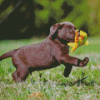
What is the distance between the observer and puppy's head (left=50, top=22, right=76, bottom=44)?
11.5 ft

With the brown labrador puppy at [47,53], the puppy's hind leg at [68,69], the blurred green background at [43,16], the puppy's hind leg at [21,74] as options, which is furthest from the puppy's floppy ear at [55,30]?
the blurred green background at [43,16]

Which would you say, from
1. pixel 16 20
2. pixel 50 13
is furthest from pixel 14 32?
pixel 50 13

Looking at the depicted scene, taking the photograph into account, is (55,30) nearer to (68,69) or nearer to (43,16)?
(68,69)

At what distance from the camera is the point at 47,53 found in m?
3.55

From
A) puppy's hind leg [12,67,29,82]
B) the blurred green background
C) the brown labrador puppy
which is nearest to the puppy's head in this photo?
the brown labrador puppy

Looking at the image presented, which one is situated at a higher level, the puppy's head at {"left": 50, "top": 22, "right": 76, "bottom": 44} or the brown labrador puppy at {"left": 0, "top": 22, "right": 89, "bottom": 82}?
the puppy's head at {"left": 50, "top": 22, "right": 76, "bottom": 44}

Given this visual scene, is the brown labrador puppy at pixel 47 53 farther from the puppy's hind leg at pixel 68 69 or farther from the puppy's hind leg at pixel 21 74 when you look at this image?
the puppy's hind leg at pixel 68 69

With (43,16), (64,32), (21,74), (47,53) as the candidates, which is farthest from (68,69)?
(43,16)

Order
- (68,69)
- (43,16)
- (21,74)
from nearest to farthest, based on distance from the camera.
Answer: (21,74)
(68,69)
(43,16)

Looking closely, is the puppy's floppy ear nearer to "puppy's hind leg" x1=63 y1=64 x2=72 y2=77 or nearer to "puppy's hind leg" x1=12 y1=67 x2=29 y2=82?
"puppy's hind leg" x1=63 y1=64 x2=72 y2=77

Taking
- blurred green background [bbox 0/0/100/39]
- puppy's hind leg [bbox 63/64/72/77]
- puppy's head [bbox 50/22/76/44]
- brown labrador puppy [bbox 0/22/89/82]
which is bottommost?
blurred green background [bbox 0/0/100/39]

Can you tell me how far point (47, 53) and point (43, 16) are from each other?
12264mm

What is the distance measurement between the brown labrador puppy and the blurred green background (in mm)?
11135

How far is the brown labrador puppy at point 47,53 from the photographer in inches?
137
